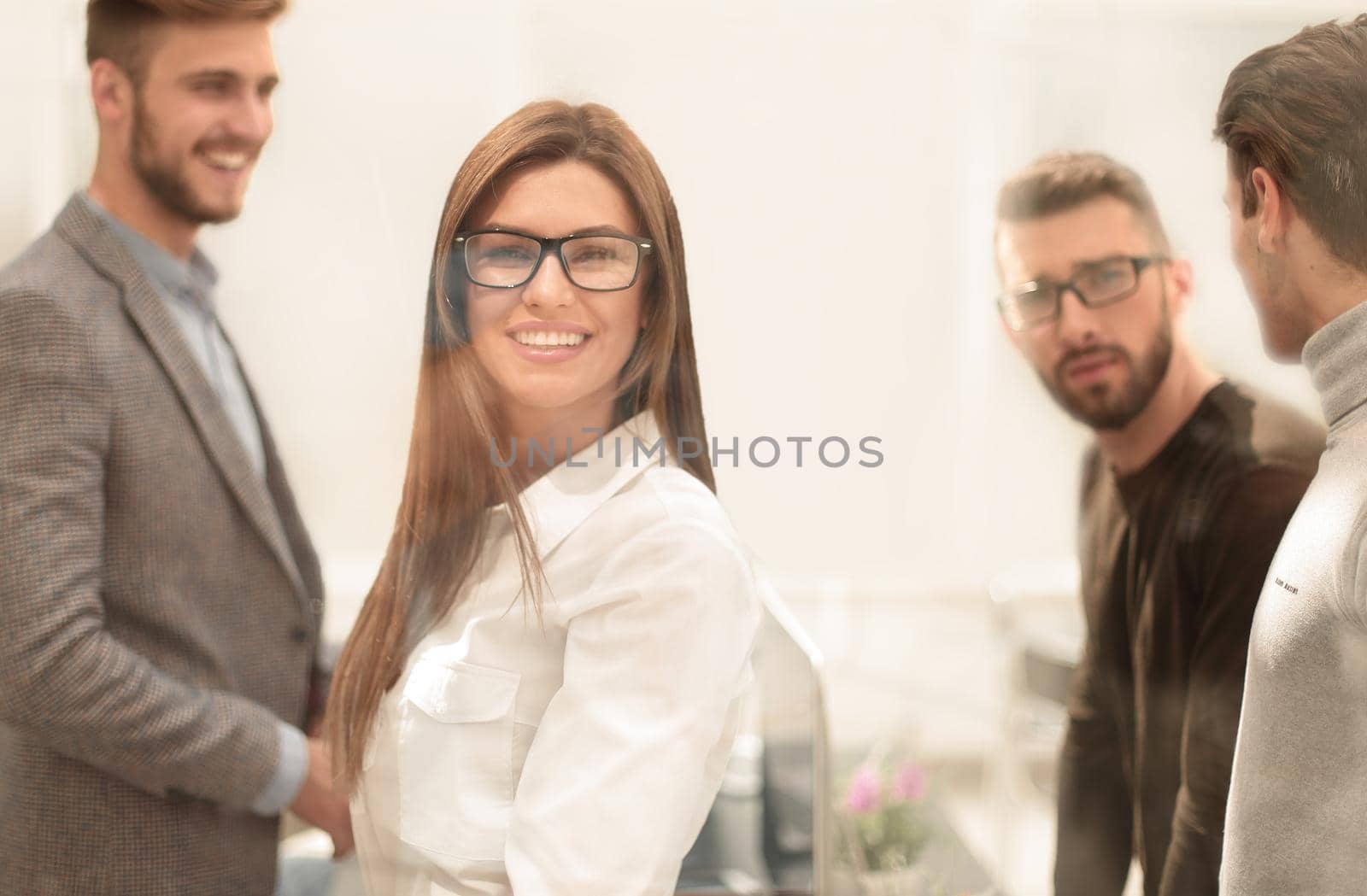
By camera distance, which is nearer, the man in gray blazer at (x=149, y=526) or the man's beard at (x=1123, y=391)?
the man in gray blazer at (x=149, y=526)

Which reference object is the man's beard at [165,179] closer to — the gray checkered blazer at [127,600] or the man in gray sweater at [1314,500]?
the gray checkered blazer at [127,600]

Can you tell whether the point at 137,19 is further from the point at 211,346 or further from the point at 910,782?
the point at 910,782

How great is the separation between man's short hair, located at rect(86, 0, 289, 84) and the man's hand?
2.36 ft

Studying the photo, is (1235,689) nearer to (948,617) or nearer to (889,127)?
(948,617)

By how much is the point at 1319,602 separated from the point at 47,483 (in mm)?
1279

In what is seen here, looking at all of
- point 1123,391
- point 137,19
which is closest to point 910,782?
→ point 1123,391

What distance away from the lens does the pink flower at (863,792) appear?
1383mm

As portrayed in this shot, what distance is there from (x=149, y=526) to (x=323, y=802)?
0.34 meters

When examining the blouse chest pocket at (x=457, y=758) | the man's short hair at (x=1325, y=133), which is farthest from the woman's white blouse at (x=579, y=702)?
the man's short hair at (x=1325, y=133)

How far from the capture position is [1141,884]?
149 cm

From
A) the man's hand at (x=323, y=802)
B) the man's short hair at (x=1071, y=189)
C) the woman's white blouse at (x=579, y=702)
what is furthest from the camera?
the man's short hair at (x=1071, y=189)

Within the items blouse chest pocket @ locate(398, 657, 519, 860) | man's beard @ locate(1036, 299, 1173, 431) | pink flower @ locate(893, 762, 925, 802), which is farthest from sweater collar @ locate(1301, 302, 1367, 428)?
blouse chest pocket @ locate(398, 657, 519, 860)

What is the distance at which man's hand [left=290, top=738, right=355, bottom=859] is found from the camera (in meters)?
1.21

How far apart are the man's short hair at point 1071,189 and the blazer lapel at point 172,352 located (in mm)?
886
